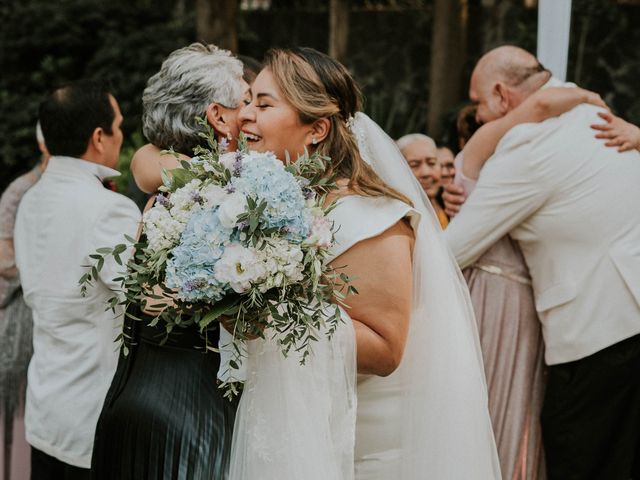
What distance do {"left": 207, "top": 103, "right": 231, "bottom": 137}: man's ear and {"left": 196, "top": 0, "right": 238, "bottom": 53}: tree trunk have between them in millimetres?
7095

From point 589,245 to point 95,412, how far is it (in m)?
2.13

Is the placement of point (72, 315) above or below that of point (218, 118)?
below

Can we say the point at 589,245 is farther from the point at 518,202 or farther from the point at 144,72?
the point at 144,72

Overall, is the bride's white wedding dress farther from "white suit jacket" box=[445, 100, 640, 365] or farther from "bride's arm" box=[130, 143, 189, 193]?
"white suit jacket" box=[445, 100, 640, 365]

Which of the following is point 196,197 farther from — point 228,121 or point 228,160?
point 228,121

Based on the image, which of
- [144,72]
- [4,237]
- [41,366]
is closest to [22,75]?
[144,72]

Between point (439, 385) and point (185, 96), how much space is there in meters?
1.33

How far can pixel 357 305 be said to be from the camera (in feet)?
9.28

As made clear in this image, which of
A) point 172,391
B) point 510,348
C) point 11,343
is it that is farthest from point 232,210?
point 11,343

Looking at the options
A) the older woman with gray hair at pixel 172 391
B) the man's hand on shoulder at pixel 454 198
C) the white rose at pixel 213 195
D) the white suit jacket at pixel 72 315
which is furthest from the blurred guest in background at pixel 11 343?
the white rose at pixel 213 195

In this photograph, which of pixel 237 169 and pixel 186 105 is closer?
pixel 237 169

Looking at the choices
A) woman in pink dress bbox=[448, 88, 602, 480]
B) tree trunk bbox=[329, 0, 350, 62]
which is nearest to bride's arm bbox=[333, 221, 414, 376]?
woman in pink dress bbox=[448, 88, 602, 480]

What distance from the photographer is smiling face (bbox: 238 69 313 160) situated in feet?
9.71

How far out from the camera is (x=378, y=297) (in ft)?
9.23
